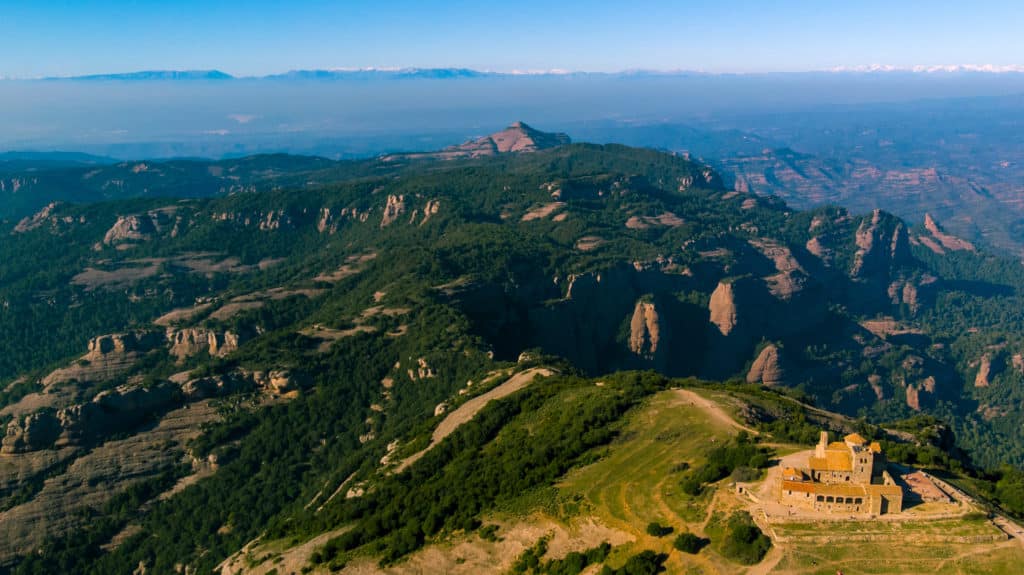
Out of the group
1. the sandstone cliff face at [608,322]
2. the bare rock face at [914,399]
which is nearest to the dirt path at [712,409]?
the sandstone cliff face at [608,322]

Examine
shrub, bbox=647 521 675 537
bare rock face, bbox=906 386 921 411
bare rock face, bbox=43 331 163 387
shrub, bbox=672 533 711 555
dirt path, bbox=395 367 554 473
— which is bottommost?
bare rock face, bbox=906 386 921 411

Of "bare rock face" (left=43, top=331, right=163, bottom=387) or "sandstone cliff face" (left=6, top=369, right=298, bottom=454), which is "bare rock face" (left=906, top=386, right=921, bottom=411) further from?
"bare rock face" (left=43, top=331, right=163, bottom=387)

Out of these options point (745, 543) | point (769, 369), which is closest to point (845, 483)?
point (745, 543)

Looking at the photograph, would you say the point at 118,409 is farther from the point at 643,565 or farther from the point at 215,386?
the point at 643,565

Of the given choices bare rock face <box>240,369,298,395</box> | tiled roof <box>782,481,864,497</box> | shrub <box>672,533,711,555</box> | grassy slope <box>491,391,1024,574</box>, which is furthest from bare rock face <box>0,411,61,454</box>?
tiled roof <box>782,481,864,497</box>

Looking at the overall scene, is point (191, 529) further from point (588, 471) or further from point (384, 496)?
point (588, 471)

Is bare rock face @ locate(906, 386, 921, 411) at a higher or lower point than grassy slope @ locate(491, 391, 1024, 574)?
lower
